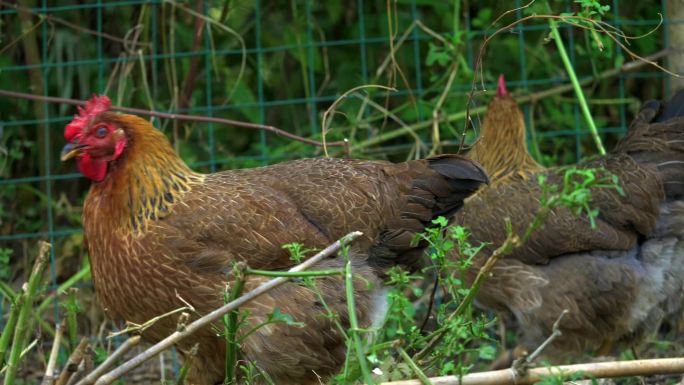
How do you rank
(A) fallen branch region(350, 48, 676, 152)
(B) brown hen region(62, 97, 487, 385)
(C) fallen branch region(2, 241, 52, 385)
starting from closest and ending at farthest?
(C) fallen branch region(2, 241, 52, 385) < (B) brown hen region(62, 97, 487, 385) < (A) fallen branch region(350, 48, 676, 152)

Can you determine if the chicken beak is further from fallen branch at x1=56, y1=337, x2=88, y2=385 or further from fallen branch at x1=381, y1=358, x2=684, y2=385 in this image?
fallen branch at x1=381, y1=358, x2=684, y2=385

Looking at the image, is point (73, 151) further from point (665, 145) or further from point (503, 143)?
point (665, 145)

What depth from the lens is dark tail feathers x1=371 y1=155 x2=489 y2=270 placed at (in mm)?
3730

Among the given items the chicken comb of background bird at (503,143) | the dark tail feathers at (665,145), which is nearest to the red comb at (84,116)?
the chicken comb of background bird at (503,143)

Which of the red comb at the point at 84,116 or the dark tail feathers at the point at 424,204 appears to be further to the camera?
the dark tail feathers at the point at 424,204

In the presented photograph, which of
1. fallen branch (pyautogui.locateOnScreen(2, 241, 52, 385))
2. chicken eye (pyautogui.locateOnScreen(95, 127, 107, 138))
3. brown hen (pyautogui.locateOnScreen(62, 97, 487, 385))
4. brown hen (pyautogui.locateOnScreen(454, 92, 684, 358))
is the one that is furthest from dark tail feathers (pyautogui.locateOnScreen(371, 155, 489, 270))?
fallen branch (pyautogui.locateOnScreen(2, 241, 52, 385))

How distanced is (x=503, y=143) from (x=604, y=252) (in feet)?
2.38

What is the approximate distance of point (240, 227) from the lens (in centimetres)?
351

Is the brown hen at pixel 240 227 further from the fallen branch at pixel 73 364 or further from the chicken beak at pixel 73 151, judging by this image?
the fallen branch at pixel 73 364

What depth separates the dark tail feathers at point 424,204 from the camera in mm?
3730

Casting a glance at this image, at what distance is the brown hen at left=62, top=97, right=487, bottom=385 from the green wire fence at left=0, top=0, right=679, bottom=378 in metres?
1.21

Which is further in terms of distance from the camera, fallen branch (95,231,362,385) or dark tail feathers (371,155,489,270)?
dark tail feathers (371,155,489,270)

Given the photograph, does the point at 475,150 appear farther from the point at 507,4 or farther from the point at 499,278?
the point at 507,4

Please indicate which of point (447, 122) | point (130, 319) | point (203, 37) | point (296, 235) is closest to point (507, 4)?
point (447, 122)
